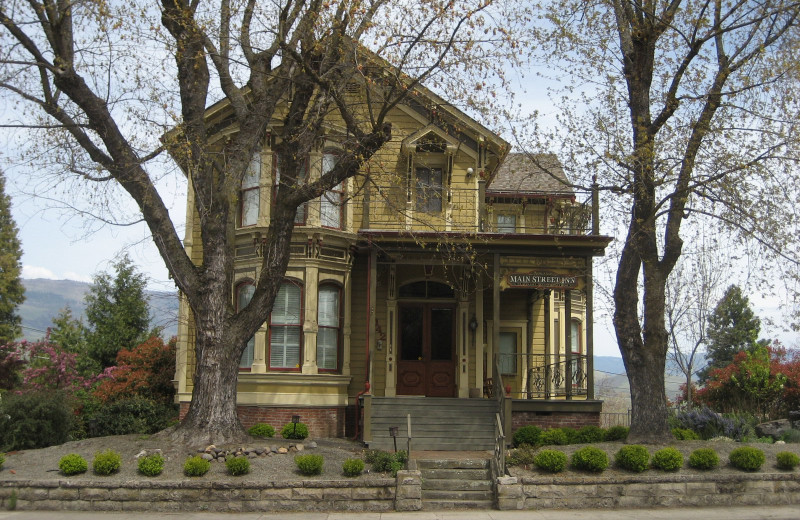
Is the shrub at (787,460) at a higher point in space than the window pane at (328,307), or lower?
lower

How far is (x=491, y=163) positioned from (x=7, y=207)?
1304 inches

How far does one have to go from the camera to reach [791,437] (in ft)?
56.4

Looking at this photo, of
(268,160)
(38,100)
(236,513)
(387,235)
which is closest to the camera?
(236,513)

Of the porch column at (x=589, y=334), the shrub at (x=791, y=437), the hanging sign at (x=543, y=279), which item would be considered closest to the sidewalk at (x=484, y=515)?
the shrub at (x=791, y=437)

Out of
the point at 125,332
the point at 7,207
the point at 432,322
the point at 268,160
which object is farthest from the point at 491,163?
the point at 7,207

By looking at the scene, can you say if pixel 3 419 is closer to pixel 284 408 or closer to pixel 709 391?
pixel 284 408

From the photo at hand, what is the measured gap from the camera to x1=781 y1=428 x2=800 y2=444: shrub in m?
17.1

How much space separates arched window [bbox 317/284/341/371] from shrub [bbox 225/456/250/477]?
6.23 meters

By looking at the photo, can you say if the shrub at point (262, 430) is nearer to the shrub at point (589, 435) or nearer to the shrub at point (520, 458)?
the shrub at point (520, 458)

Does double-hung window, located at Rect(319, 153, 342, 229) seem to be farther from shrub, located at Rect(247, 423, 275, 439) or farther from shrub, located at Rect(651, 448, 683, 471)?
shrub, located at Rect(651, 448, 683, 471)

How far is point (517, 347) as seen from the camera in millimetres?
22766

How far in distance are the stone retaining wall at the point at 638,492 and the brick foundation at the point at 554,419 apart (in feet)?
15.2

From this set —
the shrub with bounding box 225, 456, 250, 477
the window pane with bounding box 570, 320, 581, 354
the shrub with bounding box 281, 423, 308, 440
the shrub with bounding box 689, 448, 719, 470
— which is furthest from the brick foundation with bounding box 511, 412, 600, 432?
the window pane with bounding box 570, 320, 581, 354

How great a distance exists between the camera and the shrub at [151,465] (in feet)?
42.8
